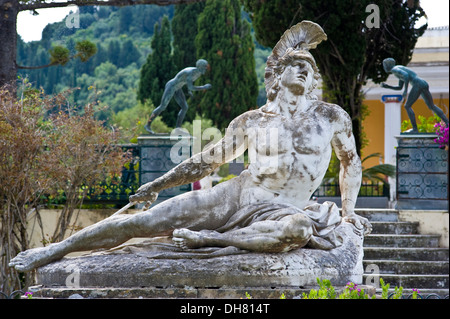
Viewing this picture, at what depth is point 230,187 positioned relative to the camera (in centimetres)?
541

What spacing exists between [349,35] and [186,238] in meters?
9.44

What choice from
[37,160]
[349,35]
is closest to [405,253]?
[37,160]

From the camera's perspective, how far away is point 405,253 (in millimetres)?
9617

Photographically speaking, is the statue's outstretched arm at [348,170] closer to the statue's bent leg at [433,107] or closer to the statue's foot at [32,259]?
the statue's foot at [32,259]

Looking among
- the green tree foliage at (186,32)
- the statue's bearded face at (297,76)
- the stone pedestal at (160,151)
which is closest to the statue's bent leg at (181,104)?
the stone pedestal at (160,151)

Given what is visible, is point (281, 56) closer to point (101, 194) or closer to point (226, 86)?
point (101, 194)

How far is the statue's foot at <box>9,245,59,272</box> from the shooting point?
5.05 meters

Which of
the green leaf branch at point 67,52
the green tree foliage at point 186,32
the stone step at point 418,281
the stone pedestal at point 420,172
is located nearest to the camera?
the stone step at point 418,281

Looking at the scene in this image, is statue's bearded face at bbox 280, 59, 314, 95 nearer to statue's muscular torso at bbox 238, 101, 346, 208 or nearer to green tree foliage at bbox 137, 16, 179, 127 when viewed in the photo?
statue's muscular torso at bbox 238, 101, 346, 208

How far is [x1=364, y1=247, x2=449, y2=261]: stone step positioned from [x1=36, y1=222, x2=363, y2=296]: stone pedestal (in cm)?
458

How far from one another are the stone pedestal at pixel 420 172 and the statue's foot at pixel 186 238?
6763mm

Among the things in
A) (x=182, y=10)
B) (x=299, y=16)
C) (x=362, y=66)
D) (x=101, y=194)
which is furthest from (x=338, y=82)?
(x=182, y=10)

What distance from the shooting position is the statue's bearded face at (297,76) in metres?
5.37

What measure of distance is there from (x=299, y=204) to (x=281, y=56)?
105 centimetres
